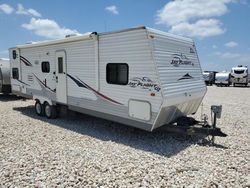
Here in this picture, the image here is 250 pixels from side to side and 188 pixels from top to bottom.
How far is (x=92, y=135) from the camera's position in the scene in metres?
7.57

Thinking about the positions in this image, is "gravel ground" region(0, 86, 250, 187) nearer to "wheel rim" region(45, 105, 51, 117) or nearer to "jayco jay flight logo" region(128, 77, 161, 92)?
"wheel rim" region(45, 105, 51, 117)

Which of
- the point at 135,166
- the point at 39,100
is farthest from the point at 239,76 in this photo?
the point at 135,166

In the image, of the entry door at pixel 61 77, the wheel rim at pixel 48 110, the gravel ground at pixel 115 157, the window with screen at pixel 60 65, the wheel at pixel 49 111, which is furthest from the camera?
the wheel rim at pixel 48 110

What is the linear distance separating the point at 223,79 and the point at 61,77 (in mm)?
27172

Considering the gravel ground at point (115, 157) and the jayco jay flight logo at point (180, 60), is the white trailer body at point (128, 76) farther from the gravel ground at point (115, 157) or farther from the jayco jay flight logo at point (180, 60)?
the gravel ground at point (115, 157)

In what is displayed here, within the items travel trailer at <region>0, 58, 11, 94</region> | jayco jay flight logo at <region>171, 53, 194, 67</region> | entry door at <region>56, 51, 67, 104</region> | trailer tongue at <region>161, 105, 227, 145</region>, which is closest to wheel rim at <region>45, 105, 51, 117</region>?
entry door at <region>56, 51, 67, 104</region>

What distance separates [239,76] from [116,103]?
27.6m

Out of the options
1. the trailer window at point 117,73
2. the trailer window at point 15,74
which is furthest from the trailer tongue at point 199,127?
the trailer window at point 15,74

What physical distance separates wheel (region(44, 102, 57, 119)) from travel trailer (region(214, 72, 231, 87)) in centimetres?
2687

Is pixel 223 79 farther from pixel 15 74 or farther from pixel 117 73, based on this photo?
pixel 117 73

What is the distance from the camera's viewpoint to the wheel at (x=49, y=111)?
9.83m

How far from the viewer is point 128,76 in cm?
686

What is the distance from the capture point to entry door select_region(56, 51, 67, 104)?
29.7 feet

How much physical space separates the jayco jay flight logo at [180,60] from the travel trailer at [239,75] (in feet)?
84.8
